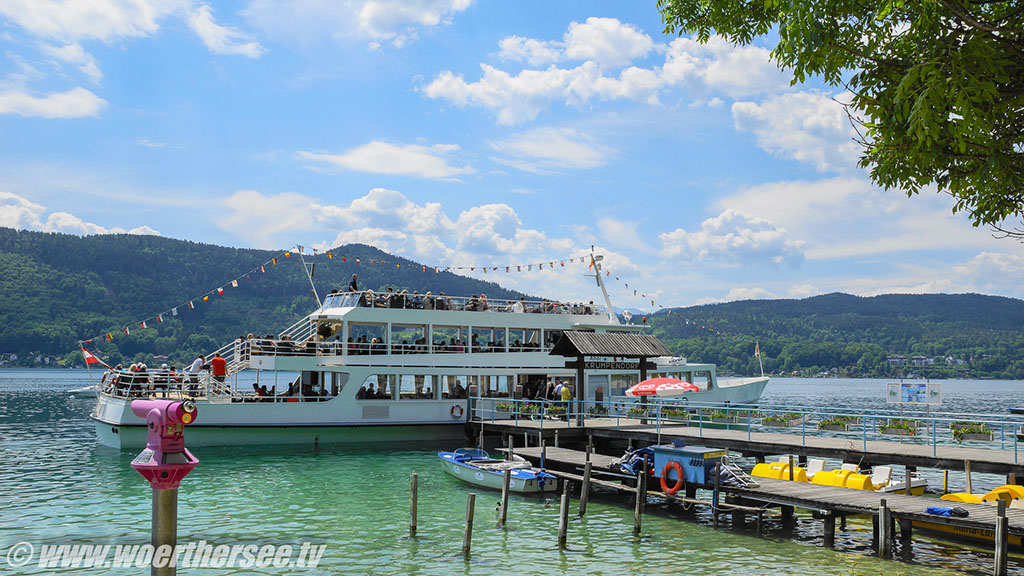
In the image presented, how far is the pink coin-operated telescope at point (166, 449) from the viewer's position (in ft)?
19.9

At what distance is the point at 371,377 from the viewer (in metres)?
30.4

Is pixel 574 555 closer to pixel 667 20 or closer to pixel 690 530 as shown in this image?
pixel 690 530

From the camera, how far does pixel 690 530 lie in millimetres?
16938

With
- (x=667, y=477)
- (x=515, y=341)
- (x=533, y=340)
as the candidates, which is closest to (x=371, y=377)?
(x=515, y=341)

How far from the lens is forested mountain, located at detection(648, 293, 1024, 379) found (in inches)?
6063

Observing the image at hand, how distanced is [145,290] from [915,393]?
134 metres

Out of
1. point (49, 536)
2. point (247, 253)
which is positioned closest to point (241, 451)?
point (49, 536)

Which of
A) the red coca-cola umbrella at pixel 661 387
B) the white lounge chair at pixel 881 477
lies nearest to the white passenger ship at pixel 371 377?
the red coca-cola umbrella at pixel 661 387

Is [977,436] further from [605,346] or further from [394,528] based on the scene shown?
[394,528]

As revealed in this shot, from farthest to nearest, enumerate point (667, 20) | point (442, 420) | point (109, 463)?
point (442, 420) → point (109, 463) → point (667, 20)

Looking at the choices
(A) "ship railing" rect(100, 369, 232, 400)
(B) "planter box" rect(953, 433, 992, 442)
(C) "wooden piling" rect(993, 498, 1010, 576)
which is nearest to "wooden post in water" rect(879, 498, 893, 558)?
(C) "wooden piling" rect(993, 498, 1010, 576)

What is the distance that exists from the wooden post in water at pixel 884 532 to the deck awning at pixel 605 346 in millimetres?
17712

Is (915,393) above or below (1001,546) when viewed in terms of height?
above

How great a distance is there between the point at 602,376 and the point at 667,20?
26.5 meters
